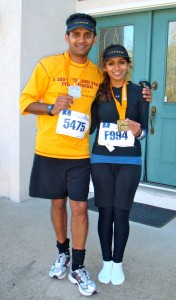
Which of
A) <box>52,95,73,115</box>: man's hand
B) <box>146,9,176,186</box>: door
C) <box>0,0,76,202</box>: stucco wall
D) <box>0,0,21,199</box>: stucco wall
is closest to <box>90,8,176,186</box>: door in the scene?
<box>146,9,176,186</box>: door

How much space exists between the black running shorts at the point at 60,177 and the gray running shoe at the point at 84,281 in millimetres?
556

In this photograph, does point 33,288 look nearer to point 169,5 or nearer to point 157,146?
point 157,146

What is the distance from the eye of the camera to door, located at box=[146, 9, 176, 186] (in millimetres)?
4430

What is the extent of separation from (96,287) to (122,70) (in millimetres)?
1598

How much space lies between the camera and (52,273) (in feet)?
9.45

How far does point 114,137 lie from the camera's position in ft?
8.70

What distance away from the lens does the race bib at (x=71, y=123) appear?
2.60 metres

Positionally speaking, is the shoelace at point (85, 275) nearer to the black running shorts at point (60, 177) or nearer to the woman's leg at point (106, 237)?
the woman's leg at point (106, 237)

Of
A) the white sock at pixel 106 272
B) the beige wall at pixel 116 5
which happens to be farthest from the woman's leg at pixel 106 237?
the beige wall at pixel 116 5

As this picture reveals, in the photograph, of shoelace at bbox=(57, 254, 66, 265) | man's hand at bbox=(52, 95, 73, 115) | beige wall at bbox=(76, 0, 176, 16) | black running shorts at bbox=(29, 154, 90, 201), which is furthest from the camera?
beige wall at bbox=(76, 0, 176, 16)

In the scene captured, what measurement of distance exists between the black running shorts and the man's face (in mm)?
775

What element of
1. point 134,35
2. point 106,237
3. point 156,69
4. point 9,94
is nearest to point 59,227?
point 106,237

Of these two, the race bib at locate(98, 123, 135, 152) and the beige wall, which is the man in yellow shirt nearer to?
the race bib at locate(98, 123, 135, 152)

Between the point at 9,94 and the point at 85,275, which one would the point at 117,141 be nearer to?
the point at 85,275
